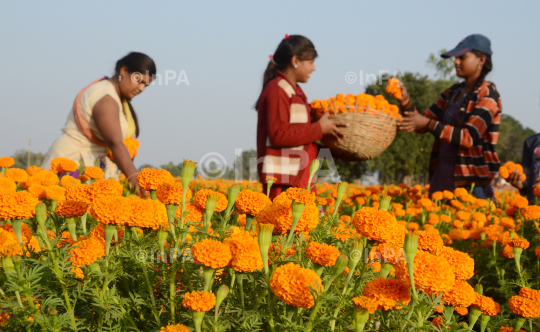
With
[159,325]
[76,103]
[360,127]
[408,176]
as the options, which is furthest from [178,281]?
[408,176]

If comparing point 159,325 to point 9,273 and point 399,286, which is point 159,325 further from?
point 399,286

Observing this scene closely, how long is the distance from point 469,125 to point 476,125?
58 millimetres

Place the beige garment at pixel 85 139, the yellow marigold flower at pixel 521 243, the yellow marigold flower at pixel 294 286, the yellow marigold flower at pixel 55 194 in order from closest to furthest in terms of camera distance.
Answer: the yellow marigold flower at pixel 294 286 → the yellow marigold flower at pixel 55 194 → the yellow marigold flower at pixel 521 243 → the beige garment at pixel 85 139

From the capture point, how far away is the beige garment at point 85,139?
3490 millimetres

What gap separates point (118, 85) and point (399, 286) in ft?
10.5

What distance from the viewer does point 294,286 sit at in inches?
35.2

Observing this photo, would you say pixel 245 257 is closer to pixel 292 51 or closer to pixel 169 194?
pixel 169 194

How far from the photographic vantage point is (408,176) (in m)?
25.3

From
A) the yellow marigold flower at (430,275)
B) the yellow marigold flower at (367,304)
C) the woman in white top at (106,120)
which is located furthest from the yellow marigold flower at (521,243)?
the woman in white top at (106,120)

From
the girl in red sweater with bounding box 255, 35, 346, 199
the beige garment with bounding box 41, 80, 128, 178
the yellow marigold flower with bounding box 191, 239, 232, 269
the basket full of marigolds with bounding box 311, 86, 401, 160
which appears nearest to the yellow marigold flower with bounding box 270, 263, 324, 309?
the yellow marigold flower with bounding box 191, 239, 232, 269

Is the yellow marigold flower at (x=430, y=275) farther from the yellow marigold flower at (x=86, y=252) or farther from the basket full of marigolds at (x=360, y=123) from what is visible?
the basket full of marigolds at (x=360, y=123)

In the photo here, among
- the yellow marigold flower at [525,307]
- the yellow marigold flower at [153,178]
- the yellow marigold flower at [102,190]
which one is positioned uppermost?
the yellow marigold flower at [153,178]

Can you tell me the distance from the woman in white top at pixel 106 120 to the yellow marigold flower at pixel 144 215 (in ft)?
6.90

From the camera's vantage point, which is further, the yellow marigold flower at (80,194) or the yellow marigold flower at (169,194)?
the yellow marigold flower at (80,194)
